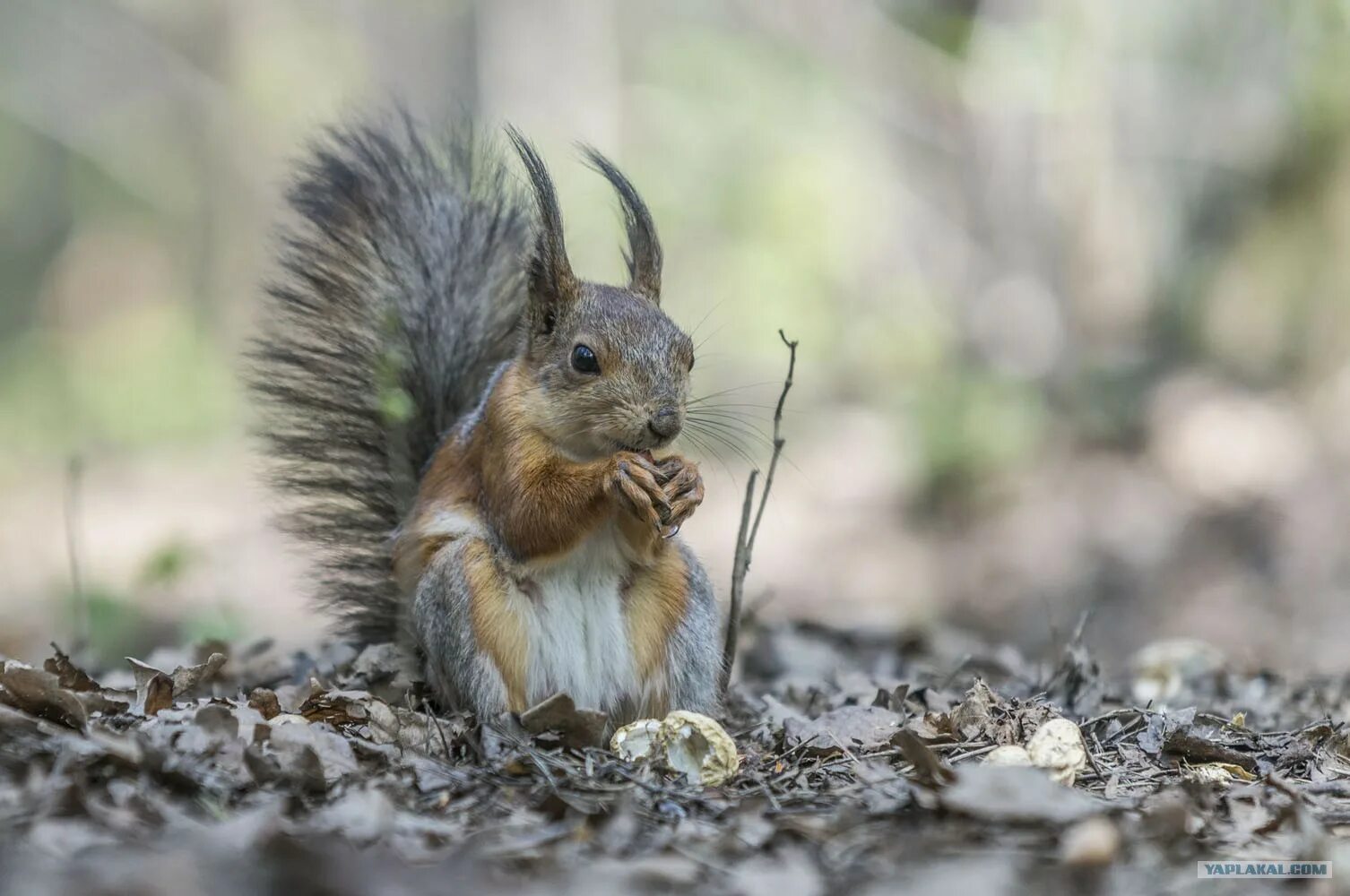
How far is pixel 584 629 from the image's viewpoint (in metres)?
2.88

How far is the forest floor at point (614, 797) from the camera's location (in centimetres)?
177

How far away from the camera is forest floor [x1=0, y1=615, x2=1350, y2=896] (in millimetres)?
1766

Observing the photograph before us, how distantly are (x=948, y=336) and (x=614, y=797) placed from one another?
6.86 m

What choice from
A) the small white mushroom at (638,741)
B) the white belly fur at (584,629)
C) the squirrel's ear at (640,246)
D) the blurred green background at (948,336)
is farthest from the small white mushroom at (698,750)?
the blurred green background at (948,336)

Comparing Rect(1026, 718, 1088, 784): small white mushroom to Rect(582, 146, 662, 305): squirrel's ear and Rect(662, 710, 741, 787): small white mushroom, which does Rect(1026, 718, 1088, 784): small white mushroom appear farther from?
Rect(582, 146, 662, 305): squirrel's ear

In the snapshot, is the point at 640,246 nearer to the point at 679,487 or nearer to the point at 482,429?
the point at 482,429

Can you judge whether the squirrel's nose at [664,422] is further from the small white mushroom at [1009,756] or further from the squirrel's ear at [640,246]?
the small white mushroom at [1009,756]

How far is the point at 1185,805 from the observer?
2135 mm

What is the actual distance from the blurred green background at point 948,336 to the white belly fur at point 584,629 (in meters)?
1.55

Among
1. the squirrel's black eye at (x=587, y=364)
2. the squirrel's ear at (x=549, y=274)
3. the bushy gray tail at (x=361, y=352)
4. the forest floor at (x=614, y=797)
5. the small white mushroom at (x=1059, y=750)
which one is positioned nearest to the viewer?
the forest floor at (x=614, y=797)

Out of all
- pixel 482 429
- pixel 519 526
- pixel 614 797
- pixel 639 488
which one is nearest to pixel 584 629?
pixel 519 526

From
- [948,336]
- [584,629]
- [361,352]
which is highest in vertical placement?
[948,336]

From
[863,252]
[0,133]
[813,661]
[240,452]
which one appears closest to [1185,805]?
[813,661]

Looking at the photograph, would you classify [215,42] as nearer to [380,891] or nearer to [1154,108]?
[1154,108]
